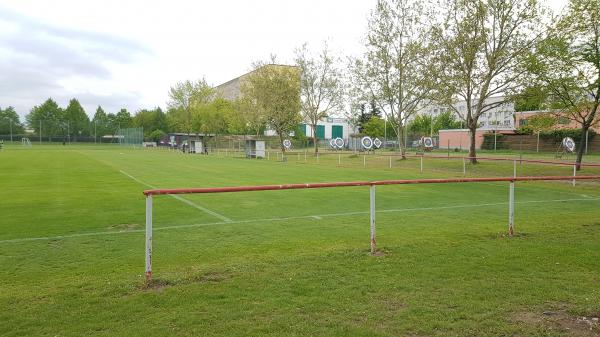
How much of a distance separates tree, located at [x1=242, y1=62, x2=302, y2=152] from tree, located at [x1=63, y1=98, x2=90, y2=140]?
65334mm

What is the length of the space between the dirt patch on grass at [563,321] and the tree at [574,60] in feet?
72.6

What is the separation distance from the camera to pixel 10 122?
95.9 metres

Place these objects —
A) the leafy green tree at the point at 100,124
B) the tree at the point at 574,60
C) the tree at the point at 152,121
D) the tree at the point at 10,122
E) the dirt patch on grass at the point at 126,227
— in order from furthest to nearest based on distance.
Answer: the tree at the point at 152,121, the leafy green tree at the point at 100,124, the tree at the point at 10,122, the tree at the point at 574,60, the dirt patch on grass at the point at 126,227

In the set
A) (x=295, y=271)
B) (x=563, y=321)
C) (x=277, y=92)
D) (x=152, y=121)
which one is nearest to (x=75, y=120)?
(x=152, y=121)

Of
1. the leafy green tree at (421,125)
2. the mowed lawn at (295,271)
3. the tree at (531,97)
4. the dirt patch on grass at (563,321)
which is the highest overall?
the leafy green tree at (421,125)

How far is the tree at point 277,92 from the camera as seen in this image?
51875mm

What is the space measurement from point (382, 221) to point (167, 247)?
15.9ft

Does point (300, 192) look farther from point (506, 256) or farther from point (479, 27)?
point (479, 27)

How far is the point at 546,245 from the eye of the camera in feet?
25.0

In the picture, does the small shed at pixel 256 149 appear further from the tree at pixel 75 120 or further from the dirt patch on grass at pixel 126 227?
the tree at pixel 75 120

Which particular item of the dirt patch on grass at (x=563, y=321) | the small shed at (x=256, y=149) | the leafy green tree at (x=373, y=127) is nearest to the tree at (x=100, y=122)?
the leafy green tree at (x=373, y=127)

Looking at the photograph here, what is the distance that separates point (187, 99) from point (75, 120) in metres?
33.5

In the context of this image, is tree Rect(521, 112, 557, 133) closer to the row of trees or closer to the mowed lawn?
the row of trees

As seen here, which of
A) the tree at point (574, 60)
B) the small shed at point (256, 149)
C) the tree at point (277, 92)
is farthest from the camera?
the tree at point (277, 92)
